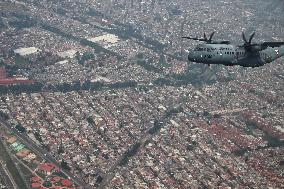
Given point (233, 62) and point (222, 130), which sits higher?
point (233, 62)

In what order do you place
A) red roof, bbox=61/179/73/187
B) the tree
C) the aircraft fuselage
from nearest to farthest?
the aircraft fuselage < red roof, bbox=61/179/73/187 < the tree

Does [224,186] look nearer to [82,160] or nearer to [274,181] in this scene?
[274,181]

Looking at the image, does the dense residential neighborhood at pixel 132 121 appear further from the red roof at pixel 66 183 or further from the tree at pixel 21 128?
the red roof at pixel 66 183

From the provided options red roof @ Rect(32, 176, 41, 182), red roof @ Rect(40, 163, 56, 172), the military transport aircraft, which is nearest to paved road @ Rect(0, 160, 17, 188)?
red roof @ Rect(32, 176, 41, 182)

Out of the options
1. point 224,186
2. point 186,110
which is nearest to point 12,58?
point 186,110

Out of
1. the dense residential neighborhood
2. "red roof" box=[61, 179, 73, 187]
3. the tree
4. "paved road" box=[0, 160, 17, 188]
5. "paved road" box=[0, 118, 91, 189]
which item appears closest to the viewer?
"paved road" box=[0, 160, 17, 188]

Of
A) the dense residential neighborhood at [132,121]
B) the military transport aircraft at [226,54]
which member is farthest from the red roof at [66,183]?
the military transport aircraft at [226,54]

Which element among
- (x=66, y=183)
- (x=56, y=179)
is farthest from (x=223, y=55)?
(x=56, y=179)

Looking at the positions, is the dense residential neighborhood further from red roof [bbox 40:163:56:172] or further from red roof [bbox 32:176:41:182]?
red roof [bbox 40:163:56:172]
